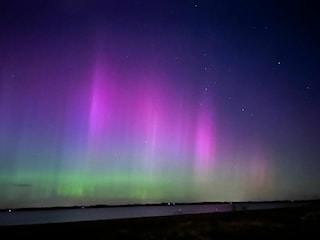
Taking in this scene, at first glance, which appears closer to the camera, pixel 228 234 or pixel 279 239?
pixel 279 239

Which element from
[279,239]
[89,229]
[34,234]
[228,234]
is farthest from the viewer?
[89,229]

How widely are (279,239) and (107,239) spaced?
1225cm

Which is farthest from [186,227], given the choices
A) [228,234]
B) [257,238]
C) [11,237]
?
[11,237]

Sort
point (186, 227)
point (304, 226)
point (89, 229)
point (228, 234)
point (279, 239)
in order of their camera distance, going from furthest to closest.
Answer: point (89, 229)
point (186, 227)
point (304, 226)
point (228, 234)
point (279, 239)

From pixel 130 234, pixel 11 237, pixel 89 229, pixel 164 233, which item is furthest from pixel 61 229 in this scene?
pixel 164 233

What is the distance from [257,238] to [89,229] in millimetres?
17978

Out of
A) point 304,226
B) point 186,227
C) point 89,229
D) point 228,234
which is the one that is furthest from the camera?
point 89,229

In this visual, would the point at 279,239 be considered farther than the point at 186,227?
No

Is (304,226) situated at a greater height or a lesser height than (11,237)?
greater

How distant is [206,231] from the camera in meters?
28.1

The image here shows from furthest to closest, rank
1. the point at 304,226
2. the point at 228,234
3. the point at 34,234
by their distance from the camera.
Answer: the point at 34,234, the point at 304,226, the point at 228,234

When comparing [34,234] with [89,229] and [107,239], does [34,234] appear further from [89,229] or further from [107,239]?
[107,239]

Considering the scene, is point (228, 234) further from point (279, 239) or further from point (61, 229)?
point (61, 229)

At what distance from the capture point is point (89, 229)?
36344mm
